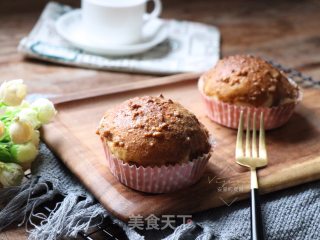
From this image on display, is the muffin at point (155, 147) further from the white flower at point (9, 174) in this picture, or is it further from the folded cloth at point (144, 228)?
the white flower at point (9, 174)

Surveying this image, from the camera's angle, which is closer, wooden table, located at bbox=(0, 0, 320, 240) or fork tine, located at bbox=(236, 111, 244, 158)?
fork tine, located at bbox=(236, 111, 244, 158)

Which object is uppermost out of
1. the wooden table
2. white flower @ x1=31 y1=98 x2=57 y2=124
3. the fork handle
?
white flower @ x1=31 y1=98 x2=57 y2=124

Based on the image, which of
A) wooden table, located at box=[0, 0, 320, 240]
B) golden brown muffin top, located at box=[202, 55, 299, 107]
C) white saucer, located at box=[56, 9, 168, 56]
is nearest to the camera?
golden brown muffin top, located at box=[202, 55, 299, 107]

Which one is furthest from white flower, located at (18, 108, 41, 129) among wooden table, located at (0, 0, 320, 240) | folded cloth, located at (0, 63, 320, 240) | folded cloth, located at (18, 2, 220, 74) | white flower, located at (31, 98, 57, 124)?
folded cloth, located at (18, 2, 220, 74)

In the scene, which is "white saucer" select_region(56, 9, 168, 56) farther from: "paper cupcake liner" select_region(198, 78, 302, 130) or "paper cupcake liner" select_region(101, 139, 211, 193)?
"paper cupcake liner" select_region(101, 139, 211, 193)

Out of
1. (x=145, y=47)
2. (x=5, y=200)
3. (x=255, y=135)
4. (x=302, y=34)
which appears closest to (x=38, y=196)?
(x=5, y=200)

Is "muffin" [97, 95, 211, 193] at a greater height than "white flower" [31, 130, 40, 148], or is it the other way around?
"muffin" [97, 95, 211, 193]

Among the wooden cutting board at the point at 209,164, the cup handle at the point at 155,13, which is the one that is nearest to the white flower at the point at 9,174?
the wooden cutting board at the point at 209,164
